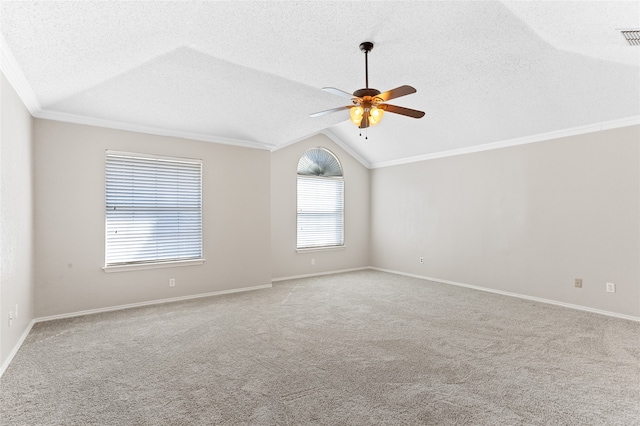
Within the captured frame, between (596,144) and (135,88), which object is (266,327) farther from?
(596,144)

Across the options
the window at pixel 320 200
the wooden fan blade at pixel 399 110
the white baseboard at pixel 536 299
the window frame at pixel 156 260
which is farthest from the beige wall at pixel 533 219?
the window frame at pixel 156 260

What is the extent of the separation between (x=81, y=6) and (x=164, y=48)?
906 millimetres

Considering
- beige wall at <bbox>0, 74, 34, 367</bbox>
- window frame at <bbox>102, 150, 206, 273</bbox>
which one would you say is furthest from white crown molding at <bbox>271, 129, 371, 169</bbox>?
beige wall at <bbox>0, 74, 34, 367</bbox>

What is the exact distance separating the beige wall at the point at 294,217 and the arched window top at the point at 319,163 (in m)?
0.10

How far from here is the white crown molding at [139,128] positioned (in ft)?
13.7

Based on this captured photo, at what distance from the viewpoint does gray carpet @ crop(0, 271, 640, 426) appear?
2.23 metres

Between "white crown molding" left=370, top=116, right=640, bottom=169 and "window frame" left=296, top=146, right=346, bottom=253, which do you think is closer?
"white crown molding" left=370, top=116, right=640, bottom=169

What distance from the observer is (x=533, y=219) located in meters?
5.16

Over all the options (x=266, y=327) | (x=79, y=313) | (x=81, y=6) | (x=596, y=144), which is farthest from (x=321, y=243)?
(x=81, y=6)

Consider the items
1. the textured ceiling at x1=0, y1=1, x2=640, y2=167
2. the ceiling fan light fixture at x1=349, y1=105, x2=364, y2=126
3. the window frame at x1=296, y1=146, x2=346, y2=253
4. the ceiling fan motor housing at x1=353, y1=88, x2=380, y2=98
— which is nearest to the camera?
the textured ceiling at x1=0, y1=1, x2=640, y2=167

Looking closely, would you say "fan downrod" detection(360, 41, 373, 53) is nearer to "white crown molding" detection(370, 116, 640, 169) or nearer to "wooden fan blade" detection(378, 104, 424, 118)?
"wooden fan blade" detection(378, 104, 424, 118)

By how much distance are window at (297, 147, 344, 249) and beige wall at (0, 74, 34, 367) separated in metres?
4.12

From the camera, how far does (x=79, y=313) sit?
4.34 meters

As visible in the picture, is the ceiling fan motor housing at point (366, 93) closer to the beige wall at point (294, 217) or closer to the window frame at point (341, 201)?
the beige wall at point (294, 217)
